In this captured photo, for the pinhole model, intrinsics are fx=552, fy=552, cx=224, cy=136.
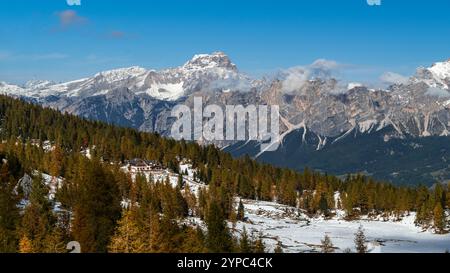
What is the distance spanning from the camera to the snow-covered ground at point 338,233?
137025mm

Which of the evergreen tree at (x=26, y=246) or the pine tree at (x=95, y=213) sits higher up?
the pine tree at (x=95, y=213)

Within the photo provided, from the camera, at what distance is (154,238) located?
210 ft

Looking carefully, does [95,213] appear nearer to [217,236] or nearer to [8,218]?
[8,218]

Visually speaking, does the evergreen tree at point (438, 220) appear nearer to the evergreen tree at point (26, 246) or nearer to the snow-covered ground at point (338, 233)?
the snow-covered ground at point (338, 233)

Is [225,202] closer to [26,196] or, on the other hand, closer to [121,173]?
[121,173]

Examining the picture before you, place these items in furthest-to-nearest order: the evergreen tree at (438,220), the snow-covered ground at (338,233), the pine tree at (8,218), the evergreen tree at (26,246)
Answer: the evergreen tree at (438,220) < the snow-covered ground at (338,233) < the pine tree at (8,218) < the evergreen tree at (26,246)

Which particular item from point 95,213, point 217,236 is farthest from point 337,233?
point 95,213

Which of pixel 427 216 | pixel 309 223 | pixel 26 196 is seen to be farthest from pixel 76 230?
pixel 427 216

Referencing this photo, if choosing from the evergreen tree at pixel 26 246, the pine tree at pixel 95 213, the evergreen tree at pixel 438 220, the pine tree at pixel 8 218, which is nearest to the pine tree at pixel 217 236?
the pine tree at pixel 95 213

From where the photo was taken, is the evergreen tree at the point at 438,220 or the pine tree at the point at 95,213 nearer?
the pine tree at the point at 95,213

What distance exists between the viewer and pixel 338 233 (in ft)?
544
